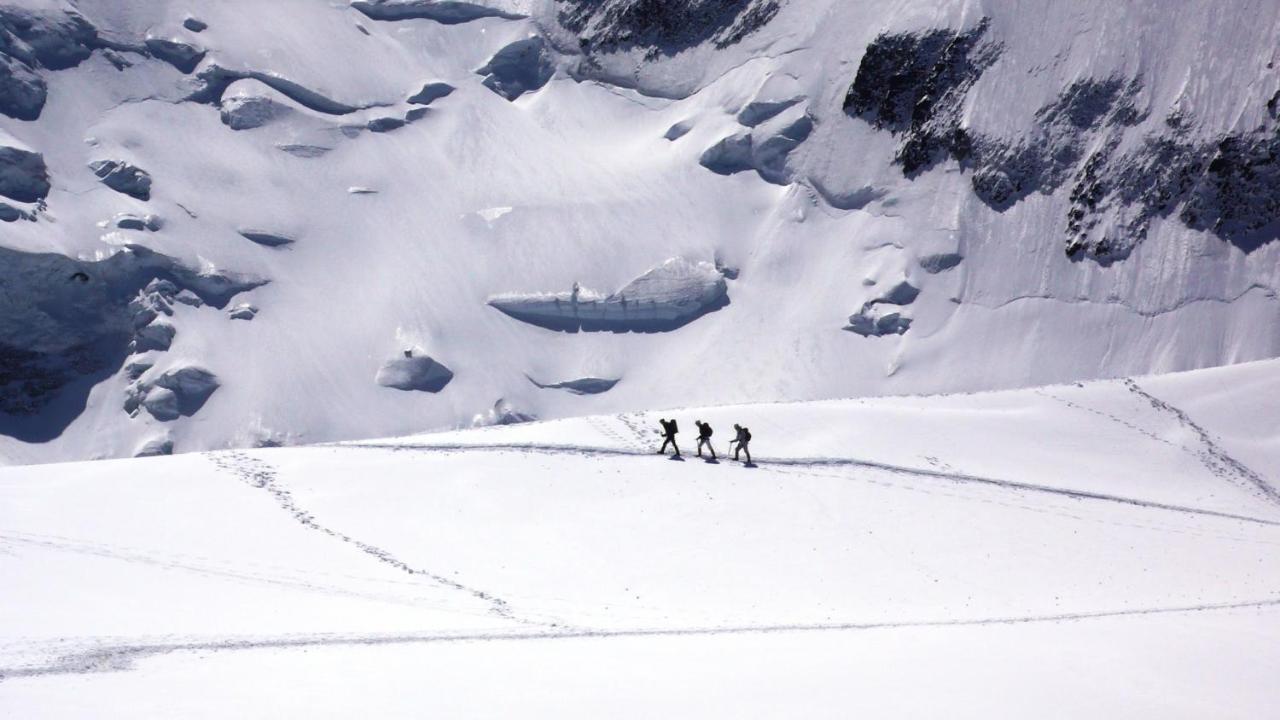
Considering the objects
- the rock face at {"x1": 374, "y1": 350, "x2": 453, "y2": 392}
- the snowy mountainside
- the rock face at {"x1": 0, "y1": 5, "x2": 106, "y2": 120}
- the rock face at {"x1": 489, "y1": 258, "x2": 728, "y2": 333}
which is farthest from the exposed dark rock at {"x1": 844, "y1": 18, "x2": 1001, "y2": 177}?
the rock face at {"x1": 0, "y1": 5, "x2": 106, "y2": 120}

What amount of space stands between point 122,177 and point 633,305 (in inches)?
1353

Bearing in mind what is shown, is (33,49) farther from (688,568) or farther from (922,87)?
(688,568)

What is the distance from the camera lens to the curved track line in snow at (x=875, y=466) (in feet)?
104

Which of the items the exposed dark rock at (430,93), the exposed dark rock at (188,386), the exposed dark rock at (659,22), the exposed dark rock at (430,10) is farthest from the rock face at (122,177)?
the exposed dark rock at (659,22)

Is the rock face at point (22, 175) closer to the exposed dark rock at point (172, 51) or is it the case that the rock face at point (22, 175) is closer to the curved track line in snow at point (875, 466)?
the exposed dark rock at point (172, 51)

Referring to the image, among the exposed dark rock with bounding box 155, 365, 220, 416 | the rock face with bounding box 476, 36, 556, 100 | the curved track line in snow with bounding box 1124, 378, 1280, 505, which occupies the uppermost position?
the rock face with bounding box 476, 36, 556, 100

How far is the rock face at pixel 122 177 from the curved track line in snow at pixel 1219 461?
5993 cm

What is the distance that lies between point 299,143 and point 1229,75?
60445mm

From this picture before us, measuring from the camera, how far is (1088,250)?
63.7 meters

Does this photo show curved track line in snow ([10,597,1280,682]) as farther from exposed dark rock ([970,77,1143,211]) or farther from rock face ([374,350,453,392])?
exposed dark rock ([970,77,1143,211])

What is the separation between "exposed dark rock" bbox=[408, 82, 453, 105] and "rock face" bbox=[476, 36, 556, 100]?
4224 millimetres

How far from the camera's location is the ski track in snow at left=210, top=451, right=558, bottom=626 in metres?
21.1

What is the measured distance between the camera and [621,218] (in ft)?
233

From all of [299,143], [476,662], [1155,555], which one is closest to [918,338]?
[1155,555]
